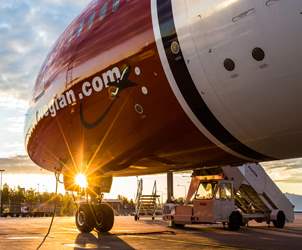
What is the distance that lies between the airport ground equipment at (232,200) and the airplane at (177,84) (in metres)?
8.40

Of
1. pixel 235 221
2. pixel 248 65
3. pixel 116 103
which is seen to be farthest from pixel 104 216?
pixel 248 65

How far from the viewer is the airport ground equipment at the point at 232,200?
60.9 ft

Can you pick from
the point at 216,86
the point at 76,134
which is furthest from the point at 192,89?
the point at 76,134

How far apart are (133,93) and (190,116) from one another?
1213 millimetres

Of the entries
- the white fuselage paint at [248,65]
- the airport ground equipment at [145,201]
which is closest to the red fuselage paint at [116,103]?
the white fuselage paint at [248,65]

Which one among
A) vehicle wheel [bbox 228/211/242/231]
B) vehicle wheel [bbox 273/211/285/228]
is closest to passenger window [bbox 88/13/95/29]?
vehicle wheel [bbox 228/211/242/231]

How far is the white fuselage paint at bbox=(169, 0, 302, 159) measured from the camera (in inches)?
214

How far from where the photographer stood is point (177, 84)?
22.5 ft

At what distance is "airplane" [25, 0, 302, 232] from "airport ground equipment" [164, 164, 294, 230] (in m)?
8.40

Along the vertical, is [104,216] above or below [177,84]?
below

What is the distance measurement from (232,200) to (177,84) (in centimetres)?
1357

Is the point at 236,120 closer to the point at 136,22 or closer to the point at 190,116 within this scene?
the point at 190,116

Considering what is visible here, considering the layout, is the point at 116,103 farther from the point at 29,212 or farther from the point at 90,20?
the point at 29,212

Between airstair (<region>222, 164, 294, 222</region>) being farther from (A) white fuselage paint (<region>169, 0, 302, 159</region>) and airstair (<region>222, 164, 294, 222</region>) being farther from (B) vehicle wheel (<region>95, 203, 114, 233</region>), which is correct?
(A) white fuselage paint (<region>169, 0, 302, 159</region>)
